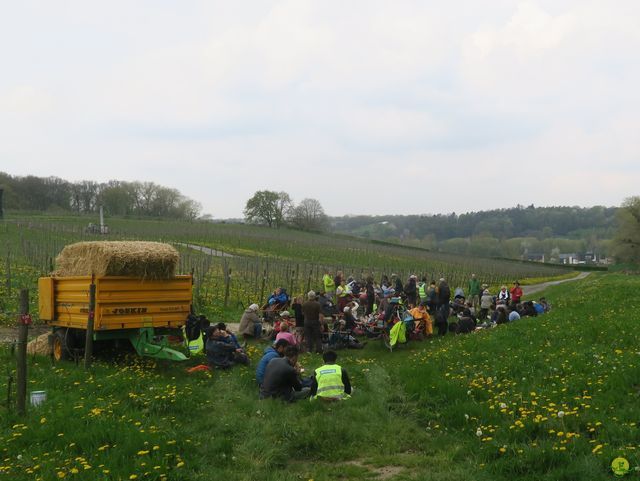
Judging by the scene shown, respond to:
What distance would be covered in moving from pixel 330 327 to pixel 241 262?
2110cm

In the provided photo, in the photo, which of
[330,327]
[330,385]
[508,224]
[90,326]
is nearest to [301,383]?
[330,385]

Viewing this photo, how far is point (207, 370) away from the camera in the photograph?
12227mm

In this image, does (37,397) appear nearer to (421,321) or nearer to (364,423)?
(364,423)

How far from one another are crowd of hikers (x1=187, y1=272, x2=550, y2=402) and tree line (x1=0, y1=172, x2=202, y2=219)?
81.5m

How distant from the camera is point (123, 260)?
39.8 ft

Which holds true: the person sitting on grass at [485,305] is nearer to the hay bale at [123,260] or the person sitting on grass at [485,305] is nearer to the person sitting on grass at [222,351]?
the person sitting on grass at [222,351]

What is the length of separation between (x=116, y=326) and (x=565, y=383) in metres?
8.57

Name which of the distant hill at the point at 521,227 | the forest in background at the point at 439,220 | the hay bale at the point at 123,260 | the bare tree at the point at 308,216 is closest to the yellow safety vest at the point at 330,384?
the hay bale at the point at 123,260

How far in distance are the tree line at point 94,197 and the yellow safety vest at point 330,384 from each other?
90.3m

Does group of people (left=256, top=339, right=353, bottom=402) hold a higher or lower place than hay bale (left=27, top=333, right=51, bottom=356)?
higher

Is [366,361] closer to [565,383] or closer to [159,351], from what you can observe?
[159,351]

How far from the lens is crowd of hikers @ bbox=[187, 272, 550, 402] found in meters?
9.77

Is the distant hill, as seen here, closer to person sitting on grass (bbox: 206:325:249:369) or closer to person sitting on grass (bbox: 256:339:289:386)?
person sitting on grass (bbox: 206:325:249:369)

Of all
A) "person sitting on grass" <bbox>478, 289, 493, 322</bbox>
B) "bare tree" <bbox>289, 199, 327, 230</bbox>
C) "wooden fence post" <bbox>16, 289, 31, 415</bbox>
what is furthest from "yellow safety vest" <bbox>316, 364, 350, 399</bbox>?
"bare tree" <bbox>289, 199, 327, 230</bbox>
